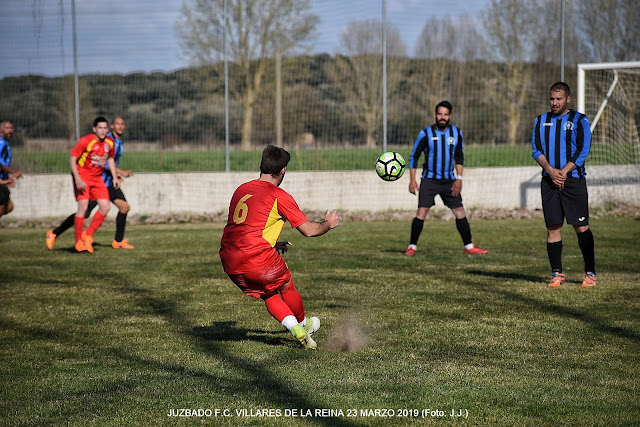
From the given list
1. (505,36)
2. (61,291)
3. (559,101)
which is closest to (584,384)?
(559,101)

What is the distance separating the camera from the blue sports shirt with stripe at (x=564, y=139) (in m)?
7.95

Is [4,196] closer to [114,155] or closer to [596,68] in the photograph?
[114,155]

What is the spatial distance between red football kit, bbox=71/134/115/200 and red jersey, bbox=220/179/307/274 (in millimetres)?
7160

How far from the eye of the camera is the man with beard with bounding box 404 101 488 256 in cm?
1101

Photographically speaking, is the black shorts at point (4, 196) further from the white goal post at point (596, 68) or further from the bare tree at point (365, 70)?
the white goal post at point (596, 68)

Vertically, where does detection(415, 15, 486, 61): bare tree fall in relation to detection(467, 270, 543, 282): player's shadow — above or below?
above

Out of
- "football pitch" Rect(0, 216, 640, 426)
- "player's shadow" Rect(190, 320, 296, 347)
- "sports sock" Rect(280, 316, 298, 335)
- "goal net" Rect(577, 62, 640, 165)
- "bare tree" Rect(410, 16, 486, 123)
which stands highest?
"bare tree" Rect(410, 16, 486, 123)

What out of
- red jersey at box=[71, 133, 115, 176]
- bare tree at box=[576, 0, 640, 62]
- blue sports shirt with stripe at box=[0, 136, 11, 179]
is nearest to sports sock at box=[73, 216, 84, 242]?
red jersey at box=[71, 133, 115, 176]

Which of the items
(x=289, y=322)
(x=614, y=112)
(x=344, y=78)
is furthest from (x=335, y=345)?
(x=614, y=112)

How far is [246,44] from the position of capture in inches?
693

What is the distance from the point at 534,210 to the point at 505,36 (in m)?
4.23

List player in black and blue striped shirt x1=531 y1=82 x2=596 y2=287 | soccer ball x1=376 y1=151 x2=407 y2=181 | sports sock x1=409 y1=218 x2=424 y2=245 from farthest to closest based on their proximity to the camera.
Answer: sports sock x1=409 y1=218 x2=424 y2=245 → soccer ball x1=376 y1=151 x2=407 y2=181 → player in black and blue striped shirt x1=531 y1=82 x2=596 y2=287

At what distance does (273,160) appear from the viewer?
5.46m

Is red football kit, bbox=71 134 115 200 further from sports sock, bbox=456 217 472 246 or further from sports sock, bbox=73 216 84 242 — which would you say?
sports sock, bbox=456 217 472 246
